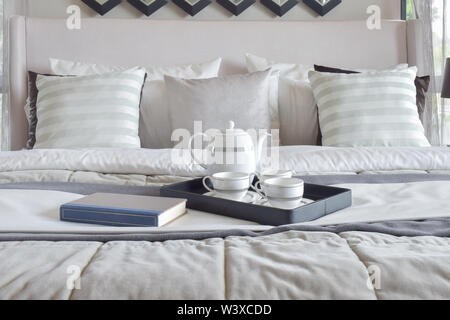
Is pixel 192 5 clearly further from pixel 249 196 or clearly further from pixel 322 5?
pixel 249 196

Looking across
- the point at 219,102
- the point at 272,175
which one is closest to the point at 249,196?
the point at 272,175

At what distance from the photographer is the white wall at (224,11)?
3.09 m

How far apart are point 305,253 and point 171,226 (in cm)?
31

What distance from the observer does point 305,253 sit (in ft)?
2.64

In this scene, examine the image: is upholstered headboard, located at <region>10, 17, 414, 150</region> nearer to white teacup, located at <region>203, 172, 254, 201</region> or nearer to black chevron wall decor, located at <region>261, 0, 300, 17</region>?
black chevron wall decor, located at <region>261, 0, 300, 17</region>

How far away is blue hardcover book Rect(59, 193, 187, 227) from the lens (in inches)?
39.4

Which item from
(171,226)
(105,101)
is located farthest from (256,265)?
(105,101)

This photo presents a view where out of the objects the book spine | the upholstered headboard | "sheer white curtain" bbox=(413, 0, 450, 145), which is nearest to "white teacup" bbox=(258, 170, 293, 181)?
the book spine

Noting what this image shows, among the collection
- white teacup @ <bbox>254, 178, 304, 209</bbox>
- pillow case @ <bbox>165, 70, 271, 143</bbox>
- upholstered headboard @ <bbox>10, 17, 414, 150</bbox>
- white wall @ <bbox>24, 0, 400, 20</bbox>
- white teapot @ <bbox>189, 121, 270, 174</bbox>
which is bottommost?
white teacup @ <bbox>254, 178, 304, 209</bbox>

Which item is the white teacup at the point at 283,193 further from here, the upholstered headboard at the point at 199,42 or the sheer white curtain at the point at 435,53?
the sheer white curtain at the point at 435,53

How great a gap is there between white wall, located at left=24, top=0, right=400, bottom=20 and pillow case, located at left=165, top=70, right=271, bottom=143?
88 cm

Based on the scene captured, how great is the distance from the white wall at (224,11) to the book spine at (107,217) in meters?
2.35

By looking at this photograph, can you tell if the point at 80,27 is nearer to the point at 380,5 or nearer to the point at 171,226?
the point at 380,5

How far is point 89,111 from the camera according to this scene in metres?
2.28
